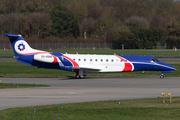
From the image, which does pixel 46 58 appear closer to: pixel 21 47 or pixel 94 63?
pixel 21 47

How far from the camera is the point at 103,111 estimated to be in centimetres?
1795

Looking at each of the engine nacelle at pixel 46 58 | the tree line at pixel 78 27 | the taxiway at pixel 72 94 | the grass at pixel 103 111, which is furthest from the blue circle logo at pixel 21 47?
the tree line at pixel 78 27

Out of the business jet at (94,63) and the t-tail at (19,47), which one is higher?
the t-tail at (19,47)

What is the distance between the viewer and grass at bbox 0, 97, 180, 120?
16.5 metres

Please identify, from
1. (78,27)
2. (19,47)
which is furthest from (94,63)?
(78,27)

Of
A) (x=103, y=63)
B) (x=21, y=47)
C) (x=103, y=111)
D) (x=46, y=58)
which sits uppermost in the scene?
(x=21, y=47)

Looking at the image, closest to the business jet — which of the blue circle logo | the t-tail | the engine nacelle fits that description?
the engine nacelle

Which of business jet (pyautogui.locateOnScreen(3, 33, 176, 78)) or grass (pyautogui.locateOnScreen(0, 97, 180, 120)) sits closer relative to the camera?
A: grass (pyautogui.locateOnScreen(0, 97, 180, 120))

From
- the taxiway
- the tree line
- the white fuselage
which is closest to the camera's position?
the taxiway

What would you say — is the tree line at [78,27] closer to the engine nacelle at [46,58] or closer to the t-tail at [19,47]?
the t-tail at [19,47]

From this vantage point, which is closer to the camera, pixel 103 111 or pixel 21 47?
pixel 103 111

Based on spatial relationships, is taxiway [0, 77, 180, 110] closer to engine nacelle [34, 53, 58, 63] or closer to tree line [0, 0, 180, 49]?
engine nacelle [34, 53, 58, 63]

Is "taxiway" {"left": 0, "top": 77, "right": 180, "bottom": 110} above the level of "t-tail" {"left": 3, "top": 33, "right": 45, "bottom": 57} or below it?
below

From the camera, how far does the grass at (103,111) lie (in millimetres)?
16484
